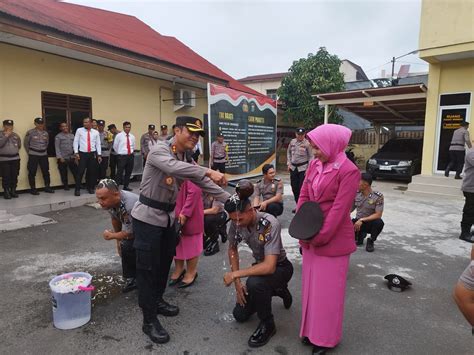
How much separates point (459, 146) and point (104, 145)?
921 cm

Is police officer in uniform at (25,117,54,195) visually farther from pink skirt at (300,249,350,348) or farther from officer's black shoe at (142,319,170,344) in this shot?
pink skirt at (300,249,350,348)

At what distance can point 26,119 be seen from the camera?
7.62 meters

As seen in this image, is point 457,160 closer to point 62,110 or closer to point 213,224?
point 213,224

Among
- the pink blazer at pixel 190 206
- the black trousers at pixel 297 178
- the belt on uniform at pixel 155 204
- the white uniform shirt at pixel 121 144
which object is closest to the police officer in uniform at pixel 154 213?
the belt on uniform at pixel 155 204

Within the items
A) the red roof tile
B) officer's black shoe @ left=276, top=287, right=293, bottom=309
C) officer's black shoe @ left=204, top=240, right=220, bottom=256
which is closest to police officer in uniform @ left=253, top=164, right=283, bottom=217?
officer's black shoe @ left=204, top=240, right=220, bottom=256

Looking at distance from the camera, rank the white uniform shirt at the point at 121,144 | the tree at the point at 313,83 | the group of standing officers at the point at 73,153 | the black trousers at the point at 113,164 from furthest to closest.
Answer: the tree at the point at 313,83 < the black trousers at the point at 113,164 < the white uniform shirt at the point at 121,144 < the group of standing officers at the point at 73,153

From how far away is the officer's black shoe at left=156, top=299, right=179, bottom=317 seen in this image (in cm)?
301

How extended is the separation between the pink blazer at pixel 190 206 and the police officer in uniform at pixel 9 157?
16.9 feet

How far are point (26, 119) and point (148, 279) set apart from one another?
21.8ft

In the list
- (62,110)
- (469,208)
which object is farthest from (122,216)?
(62,110)

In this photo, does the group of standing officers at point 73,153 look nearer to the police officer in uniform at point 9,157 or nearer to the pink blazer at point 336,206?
the police officer in uniform at point 9,157

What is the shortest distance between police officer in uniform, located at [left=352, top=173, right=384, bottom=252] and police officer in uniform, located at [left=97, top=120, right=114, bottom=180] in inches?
251

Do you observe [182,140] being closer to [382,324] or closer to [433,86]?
[382,324]

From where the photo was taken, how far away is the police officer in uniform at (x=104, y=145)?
8656mm
